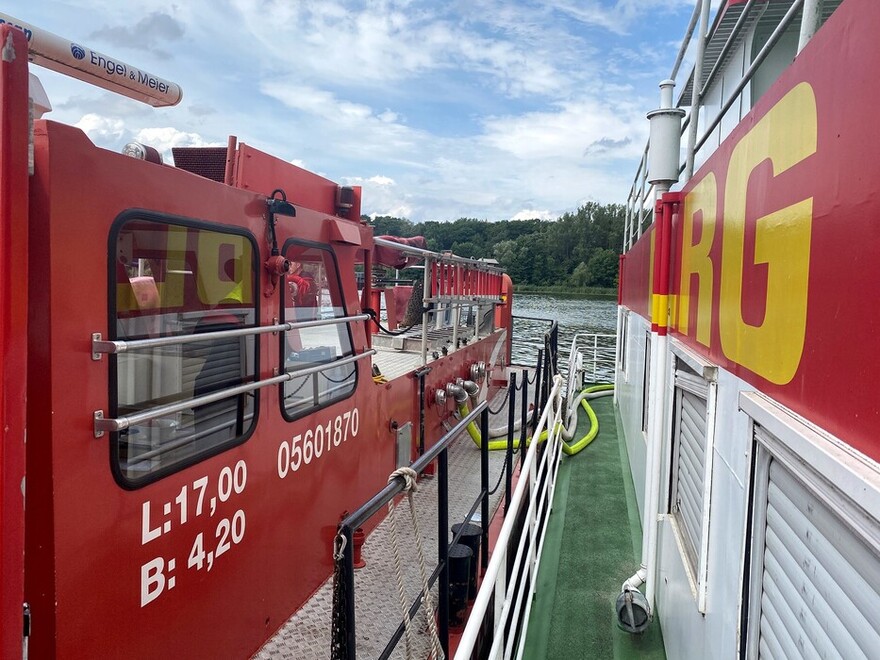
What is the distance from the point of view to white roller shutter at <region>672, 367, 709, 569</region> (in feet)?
9.00

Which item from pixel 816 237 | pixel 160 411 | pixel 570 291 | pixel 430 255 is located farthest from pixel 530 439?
pixel 570 291

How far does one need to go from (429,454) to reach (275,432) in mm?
1123

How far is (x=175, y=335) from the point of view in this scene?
2258 mm

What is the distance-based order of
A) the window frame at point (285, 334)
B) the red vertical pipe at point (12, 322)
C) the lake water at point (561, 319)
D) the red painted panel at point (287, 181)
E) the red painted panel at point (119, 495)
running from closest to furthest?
the red vertical pipe at point (12, 322) → the red painted panel at point (119, 495) → the window frame at point (285, 334) → the red painted panel at point (287, 181) → the lake water at point (561, 319)

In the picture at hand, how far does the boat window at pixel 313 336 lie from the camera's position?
3078mm

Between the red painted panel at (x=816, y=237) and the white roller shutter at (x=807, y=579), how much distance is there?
21 centimetres

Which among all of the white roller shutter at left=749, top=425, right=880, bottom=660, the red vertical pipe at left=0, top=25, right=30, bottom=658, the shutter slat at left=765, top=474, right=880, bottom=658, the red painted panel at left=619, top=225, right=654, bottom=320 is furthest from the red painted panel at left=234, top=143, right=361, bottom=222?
the shutter slat at left=765, top=474, right=880, bottom=658

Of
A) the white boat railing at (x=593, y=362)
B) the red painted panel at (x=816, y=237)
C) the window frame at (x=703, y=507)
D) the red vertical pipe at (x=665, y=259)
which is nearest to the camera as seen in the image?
the red painted panel at (x=816, y=237)

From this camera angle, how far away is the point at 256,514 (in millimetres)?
2682

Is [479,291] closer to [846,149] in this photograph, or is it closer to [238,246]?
[238,246]

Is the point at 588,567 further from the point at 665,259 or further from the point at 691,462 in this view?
the point at 665,259

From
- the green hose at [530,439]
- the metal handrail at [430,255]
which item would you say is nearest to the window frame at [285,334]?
the metal handrail at [430,255]

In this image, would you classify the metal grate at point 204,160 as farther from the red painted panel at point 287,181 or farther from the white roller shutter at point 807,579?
the white roller shutter at point 807,579

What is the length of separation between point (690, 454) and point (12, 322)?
2.82m
